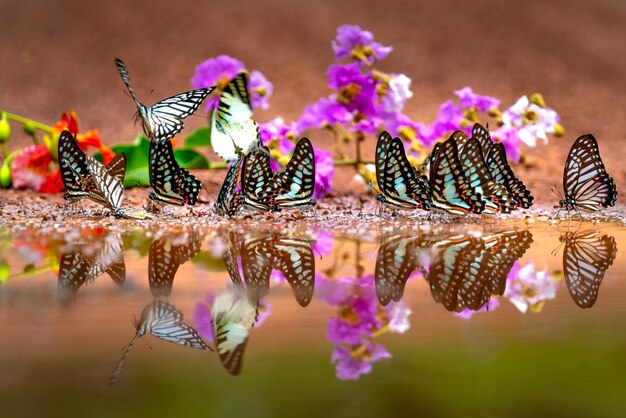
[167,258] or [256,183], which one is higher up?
[256,183]

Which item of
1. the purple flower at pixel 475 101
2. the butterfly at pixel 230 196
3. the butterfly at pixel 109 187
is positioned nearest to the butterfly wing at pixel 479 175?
the purple flower at pixel 475 101

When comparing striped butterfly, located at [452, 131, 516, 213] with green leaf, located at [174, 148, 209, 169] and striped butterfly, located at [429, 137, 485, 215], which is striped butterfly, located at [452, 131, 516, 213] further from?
green leaf, located at [174, 148, 209, 169]

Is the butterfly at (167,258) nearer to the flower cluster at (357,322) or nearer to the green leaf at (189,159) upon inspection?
the flower cluster at (357,322)

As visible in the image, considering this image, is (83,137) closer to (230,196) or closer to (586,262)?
(230,196)

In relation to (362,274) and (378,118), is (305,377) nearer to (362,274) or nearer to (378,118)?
(362,274)

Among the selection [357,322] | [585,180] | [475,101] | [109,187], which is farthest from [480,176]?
[357,322]
